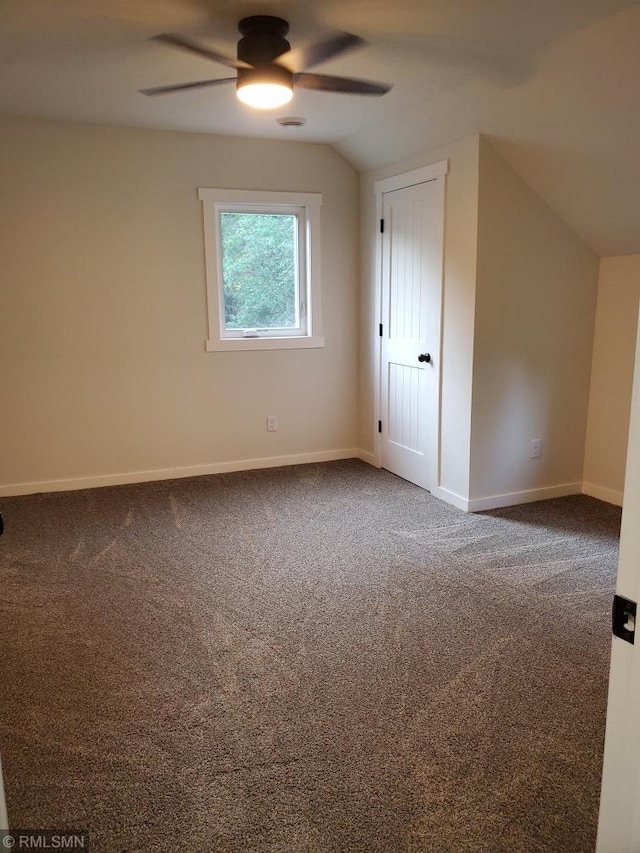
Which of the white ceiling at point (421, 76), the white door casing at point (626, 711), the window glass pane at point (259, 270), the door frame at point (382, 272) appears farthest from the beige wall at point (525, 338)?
the white door casing at point (626, 711)

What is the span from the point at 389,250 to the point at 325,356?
39.8 inches

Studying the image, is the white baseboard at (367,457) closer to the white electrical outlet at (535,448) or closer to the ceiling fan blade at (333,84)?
the white electrical outlet at (535,448)

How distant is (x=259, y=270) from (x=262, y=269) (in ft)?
0.09

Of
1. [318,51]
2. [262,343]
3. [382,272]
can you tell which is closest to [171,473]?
[262,343]

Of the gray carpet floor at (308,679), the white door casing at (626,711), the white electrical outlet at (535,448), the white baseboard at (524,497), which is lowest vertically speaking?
the gray carpet floor at (308,679)

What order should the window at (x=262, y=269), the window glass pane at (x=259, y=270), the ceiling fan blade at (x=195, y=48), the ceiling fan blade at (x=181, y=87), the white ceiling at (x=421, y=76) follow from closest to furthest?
the white ceiling at (x=421, y=76)
the ceiling fan blade at (x=195, y=48)
the ceiling fan blade at (x=181, y=87)
the window at (x=262, y=269)
the window glass pane at (x=259, y=270)

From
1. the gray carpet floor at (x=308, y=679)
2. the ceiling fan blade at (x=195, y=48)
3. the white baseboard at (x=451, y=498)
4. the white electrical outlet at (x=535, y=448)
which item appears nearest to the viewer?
the gray carpet floor at (x=308, y=679)

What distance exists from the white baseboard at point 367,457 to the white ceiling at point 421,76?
2274 mm

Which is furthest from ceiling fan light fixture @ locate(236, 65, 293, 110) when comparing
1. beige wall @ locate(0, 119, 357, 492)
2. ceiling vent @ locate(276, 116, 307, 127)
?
beige wall @ locate(0, 119, 357, 492)

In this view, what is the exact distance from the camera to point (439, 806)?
1.72 meters

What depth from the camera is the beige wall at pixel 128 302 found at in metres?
4.18

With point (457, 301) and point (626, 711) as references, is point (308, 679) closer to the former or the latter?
point (626, 711)

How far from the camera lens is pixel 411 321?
4441 mm

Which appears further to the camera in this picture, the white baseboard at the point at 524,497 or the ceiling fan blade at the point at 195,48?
the white baseboard at the point at 524,497
